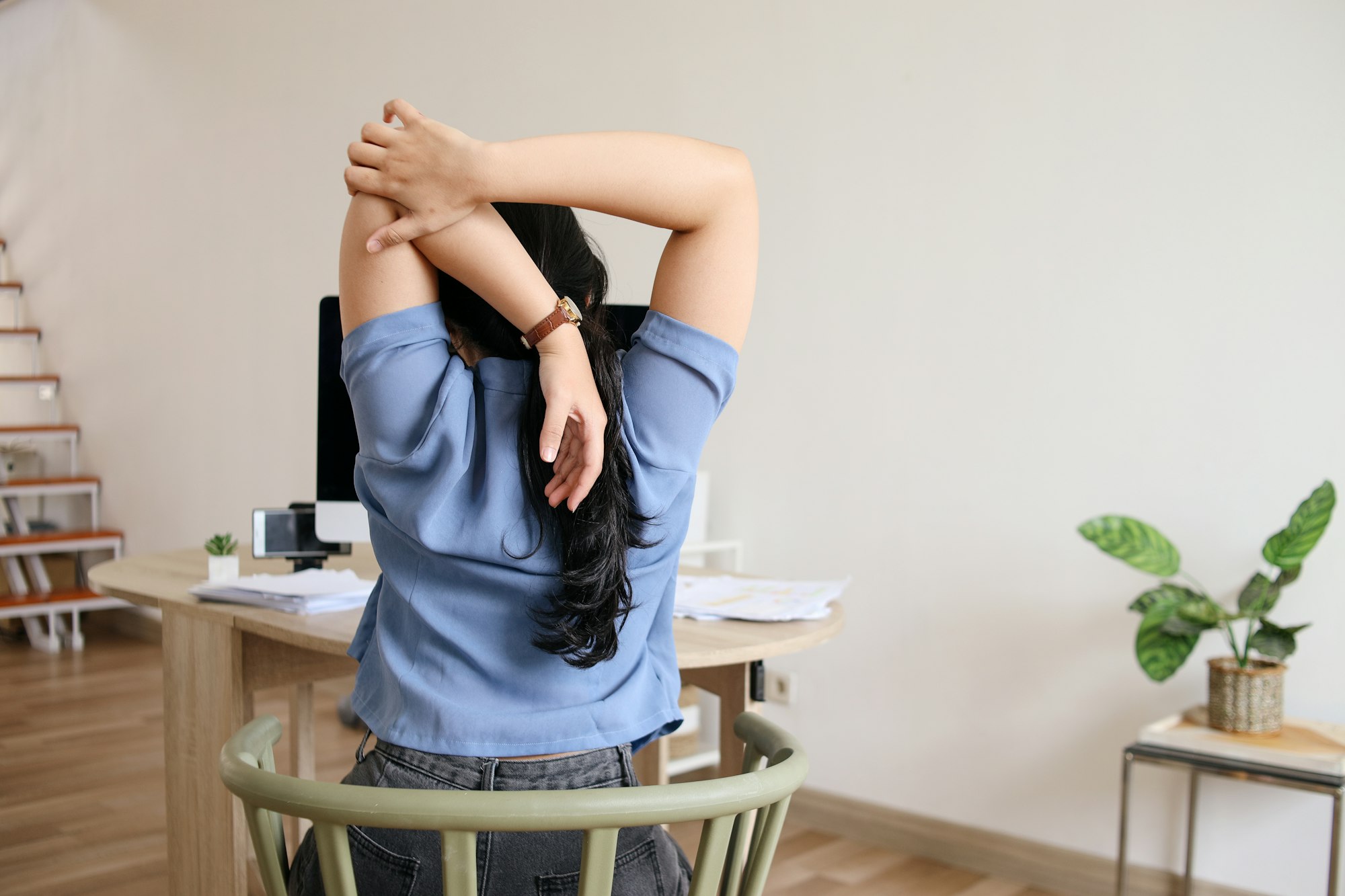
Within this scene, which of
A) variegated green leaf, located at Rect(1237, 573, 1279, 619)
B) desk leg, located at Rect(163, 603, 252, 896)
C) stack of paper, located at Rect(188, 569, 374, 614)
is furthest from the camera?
variegated green leaf, located at Rect(1237, 573, 1279, 619)

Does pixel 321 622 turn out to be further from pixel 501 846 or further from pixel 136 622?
pixel 136 622

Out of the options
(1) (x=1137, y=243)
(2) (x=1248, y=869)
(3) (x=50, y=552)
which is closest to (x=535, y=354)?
(1) (x=1137, y=243)

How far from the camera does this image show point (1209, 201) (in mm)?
2311

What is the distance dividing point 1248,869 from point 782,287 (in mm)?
1720

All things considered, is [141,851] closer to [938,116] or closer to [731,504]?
[731,504]

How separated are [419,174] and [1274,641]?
195 centimetres

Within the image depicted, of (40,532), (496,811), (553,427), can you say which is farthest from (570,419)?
(40,532)

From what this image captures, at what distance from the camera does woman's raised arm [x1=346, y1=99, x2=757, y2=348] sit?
0.75 metres

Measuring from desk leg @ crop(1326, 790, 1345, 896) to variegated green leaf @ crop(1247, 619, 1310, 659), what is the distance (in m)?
0.26

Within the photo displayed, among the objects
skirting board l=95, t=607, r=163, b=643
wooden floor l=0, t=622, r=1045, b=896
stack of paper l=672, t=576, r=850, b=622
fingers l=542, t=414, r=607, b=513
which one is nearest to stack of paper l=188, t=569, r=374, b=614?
stack of paper l=672, t=576, r=850, b=622

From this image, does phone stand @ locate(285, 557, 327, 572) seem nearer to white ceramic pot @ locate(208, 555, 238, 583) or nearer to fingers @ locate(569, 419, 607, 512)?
white ceramic pot @ locate(208, 555, 238, 583)

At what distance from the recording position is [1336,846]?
75.6 inches

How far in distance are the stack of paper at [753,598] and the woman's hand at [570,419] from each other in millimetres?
690

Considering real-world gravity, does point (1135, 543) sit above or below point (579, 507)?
below
